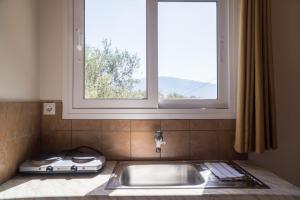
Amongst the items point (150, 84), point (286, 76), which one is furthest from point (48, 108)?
point (286, 76)


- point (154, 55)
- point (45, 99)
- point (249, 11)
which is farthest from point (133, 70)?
point (249, 11)

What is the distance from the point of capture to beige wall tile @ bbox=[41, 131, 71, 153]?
1.80m

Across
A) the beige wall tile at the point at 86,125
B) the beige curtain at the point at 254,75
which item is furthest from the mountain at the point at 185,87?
the beige wall tile at the point at 86,125

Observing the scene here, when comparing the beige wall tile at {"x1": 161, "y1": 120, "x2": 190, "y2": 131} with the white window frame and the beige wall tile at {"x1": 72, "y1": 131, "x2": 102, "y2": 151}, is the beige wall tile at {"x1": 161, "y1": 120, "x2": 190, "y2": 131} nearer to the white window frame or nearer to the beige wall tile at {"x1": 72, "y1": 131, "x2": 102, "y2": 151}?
the white window frame

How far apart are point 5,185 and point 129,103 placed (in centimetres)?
88

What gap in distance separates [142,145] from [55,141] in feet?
1.97

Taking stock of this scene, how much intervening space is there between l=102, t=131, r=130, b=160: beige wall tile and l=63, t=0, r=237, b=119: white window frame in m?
0.12

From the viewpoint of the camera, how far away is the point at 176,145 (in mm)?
1811

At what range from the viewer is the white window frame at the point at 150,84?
1806 millimetres

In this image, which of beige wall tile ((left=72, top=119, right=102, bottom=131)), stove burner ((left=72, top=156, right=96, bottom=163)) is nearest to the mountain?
beige wall tile ((left=72, top=119, right=102, bottom=131))

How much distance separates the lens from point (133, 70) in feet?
6.13

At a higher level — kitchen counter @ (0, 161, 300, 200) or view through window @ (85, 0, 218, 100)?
view through window @ (85, 0, 218, 100)

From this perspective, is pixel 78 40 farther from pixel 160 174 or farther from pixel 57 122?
pixel 160 174

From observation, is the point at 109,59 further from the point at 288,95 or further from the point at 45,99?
the point at 288,95
